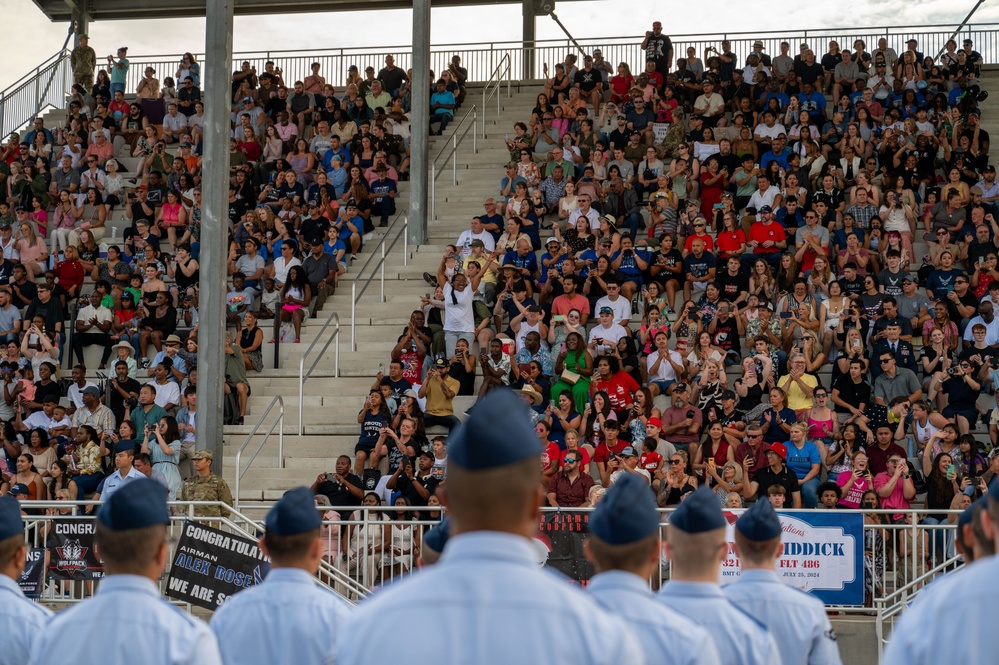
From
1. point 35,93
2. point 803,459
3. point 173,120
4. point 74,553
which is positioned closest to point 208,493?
point 74,553

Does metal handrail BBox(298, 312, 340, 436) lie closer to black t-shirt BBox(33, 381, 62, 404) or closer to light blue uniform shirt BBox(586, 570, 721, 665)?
black t-shirt BBox(33, 381, 62, 404)

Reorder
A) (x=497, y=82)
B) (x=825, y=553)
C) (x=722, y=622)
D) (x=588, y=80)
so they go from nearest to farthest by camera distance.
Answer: (x=722, y=622) → (x=825, y=553) → (x=588, y=80) → (x=497, y=82)

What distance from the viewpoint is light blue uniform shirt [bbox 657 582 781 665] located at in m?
4.30

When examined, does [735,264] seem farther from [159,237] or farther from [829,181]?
[159,237]

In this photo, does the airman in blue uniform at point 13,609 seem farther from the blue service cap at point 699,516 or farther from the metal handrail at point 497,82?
the metal handrail at point 497,82

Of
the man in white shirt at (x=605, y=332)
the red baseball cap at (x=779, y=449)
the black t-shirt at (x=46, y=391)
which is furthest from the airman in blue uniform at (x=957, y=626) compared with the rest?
the black t-shirt at (x=46, y=391)

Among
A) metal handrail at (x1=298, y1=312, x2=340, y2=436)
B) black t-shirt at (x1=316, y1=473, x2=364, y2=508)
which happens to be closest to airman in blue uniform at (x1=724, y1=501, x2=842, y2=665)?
black t-shirt at (x1=316, y1=473, x2=364, y2=508)

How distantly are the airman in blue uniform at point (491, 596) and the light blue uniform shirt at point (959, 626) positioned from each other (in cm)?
79

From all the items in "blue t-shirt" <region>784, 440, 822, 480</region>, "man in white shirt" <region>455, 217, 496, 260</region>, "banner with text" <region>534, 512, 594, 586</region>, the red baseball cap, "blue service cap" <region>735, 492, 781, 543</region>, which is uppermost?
"man in white shirt" <region>455, 217, 496, 260</region>

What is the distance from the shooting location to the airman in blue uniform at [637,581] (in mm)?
3699

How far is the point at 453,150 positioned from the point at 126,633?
69.5 feet

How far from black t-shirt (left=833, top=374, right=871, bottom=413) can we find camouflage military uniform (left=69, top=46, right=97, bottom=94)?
64.4 feet

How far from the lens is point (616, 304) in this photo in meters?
17.8

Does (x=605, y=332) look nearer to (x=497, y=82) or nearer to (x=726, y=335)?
(x=726, y=335)
